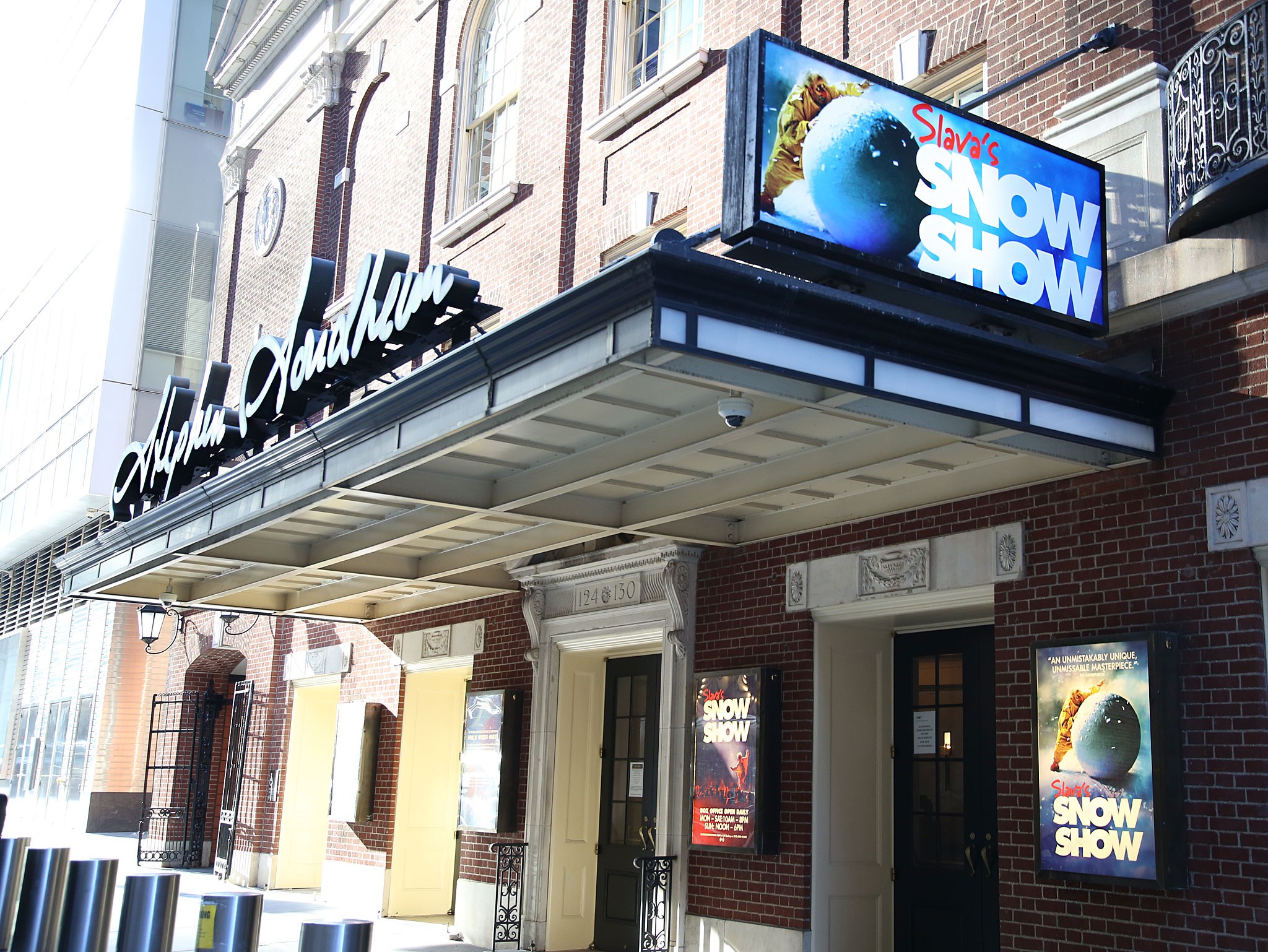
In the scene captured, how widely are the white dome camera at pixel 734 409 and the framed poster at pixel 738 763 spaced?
4281 mm

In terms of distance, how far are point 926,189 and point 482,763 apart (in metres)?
9.09

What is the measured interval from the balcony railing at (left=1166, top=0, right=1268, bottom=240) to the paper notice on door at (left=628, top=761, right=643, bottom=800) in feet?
26.6

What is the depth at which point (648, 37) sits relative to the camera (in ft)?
47.6

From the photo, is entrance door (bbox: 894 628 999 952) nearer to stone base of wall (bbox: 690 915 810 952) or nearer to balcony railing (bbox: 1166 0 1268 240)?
stone base of wall (bbox: 690 915 810 952)

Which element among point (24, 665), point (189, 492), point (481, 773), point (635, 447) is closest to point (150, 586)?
point (189, 492)

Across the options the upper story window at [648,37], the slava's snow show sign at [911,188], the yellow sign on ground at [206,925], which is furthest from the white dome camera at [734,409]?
the upper story window at [648,37]

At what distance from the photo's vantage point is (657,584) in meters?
12.3

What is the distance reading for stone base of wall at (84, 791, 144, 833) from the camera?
2875 cm

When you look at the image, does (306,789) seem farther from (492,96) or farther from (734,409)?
(734,409)

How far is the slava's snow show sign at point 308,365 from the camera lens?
9.85m

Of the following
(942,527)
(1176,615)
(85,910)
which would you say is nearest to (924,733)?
(942,527)

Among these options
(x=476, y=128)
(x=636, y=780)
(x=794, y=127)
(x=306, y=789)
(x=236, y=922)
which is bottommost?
(x=236, y=922)

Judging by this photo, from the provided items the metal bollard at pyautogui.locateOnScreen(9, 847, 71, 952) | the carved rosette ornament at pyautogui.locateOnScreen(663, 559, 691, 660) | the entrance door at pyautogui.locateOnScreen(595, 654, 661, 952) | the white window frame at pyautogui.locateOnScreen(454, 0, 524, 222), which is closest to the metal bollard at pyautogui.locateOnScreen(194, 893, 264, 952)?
the metal bollard at pyautogui.locateOnScreen(9, 847, 71, 952)

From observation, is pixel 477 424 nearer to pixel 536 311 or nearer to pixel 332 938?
pixel 536 311
